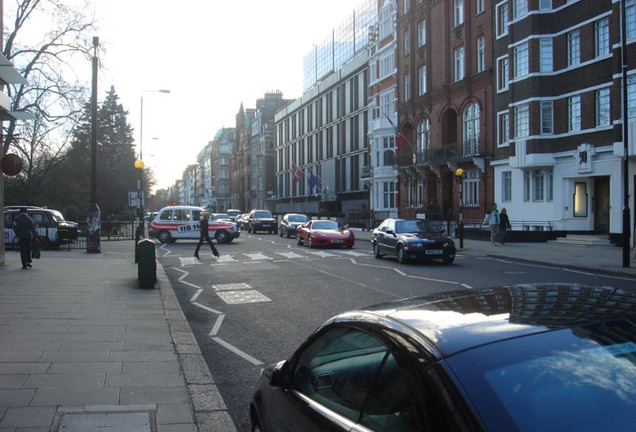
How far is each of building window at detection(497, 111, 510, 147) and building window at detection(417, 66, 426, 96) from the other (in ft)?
35.0

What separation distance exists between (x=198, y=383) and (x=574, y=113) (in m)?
26.7

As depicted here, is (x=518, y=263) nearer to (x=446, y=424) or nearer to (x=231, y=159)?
(x=446, y=424)

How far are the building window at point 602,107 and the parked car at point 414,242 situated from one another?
37.1ft

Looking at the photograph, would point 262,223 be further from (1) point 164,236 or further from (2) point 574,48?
(2) point 574,48

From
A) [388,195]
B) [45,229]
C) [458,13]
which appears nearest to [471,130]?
[458,13]

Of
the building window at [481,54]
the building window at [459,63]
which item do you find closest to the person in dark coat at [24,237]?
the building window at [481,54]

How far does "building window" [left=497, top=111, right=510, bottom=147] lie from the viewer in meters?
32.5

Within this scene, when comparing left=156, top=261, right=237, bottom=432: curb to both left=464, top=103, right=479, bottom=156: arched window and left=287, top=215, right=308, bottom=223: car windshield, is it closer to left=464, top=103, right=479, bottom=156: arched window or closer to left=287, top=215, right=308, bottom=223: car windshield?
left=287, top=215, right=308, bottom=223: car windshield

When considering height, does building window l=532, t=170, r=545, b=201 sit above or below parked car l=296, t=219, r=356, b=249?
above

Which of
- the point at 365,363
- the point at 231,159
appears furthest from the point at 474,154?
the point at 231,159

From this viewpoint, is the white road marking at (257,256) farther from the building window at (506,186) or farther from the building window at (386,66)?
the building window at (386,66)

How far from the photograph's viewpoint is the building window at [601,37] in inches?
1010

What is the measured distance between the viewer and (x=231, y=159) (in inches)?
5221

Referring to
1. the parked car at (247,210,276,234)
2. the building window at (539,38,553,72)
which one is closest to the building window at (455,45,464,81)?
the building window at (539,38,553,72)
